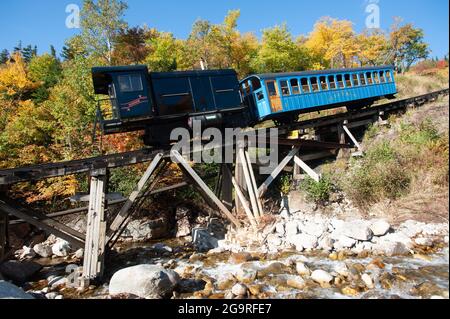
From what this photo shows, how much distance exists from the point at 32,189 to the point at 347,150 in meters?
14.6

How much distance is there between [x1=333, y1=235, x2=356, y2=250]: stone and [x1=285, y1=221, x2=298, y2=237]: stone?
136 centimetres

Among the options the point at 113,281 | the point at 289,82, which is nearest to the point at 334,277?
the point at 113,281

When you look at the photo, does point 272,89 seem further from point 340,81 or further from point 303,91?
point 340,81

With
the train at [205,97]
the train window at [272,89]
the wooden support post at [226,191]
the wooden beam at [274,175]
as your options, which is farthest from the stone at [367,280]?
the train window at [272,89]

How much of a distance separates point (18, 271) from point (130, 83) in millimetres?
6368

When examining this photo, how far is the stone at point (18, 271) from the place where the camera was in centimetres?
832

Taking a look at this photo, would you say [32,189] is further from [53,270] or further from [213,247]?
[213,247]

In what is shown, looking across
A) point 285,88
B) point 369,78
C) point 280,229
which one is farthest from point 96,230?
point 369,78

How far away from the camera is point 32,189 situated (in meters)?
13.7

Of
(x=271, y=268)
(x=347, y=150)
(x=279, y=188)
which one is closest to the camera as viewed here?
(x=271, y=268)

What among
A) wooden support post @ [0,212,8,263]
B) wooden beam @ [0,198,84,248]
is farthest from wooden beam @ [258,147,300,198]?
wooden support post @ [0,212,8,263]

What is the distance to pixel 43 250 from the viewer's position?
11.1 m

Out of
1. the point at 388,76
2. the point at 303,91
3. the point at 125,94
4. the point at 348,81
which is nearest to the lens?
the point at 125,94

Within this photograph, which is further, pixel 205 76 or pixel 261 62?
pixel 261 62
